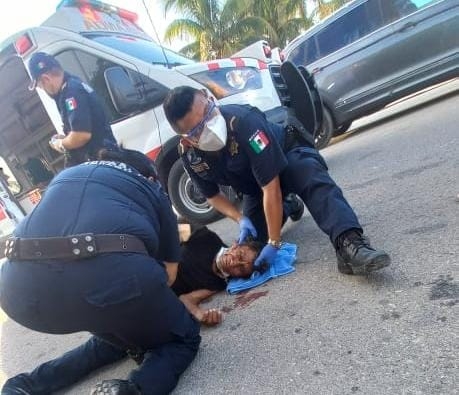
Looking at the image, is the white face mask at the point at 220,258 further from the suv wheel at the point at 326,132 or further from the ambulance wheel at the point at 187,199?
the suv wheel at the point at 326,132

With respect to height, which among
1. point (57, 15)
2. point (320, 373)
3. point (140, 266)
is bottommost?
point (320, 373)

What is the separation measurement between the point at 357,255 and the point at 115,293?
116 cm

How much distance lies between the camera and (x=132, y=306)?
1.91m

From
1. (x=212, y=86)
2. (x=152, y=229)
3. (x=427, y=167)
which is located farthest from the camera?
(x=212, y=86)

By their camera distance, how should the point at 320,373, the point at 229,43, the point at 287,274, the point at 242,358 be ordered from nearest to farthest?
the point at 320,373 < the point at 242,358 < the point at 287,274 < the point at 229,43

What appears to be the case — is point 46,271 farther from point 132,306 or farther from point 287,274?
point 287,274

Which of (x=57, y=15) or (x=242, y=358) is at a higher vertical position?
(x=57, y=15)

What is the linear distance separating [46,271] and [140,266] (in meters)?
0.35

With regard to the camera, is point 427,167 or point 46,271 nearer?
point 46,271

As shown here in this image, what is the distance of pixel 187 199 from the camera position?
4828 mm

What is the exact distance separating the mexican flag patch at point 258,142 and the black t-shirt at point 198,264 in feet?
2.31

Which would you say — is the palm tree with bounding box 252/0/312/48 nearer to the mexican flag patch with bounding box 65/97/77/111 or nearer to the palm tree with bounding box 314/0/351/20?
the palm tree with bounding box 314/0/351/20

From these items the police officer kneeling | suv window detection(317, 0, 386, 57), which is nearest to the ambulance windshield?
suv window detection(317, 0, 386, 57)

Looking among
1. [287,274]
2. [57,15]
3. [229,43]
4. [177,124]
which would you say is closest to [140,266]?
[177,124]
